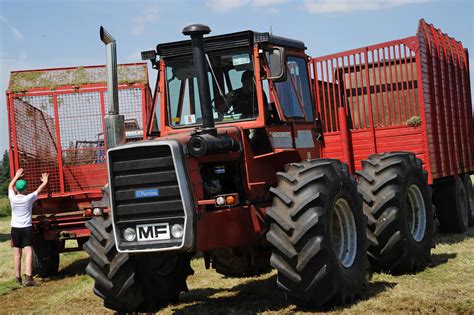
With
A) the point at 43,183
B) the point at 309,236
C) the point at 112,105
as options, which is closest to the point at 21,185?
the point at 43,183

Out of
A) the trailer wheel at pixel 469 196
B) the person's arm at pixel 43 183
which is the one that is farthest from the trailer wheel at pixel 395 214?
the person's arm at pixel 43 183

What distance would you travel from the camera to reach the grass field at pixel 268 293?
663cm

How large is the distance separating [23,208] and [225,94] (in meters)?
5.06

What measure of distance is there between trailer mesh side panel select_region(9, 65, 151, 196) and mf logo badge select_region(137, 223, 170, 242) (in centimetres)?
567

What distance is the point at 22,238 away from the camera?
1090 cm

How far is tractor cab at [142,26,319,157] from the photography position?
23.3ft

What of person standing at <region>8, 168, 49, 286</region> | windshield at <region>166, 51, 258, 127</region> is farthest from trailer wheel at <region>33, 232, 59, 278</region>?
windshield at <region>166, 51, 258, 127</region>

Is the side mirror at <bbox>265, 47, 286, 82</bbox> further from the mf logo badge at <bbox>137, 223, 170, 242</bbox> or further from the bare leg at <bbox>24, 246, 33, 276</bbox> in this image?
the bare leg at <bbox>24, 246, 33, 276</bbox>

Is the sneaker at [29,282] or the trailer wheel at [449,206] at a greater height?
the trailer wheel at [449,206]

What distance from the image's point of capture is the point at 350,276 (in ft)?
22.3

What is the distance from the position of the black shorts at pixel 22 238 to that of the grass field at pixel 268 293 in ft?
2.07

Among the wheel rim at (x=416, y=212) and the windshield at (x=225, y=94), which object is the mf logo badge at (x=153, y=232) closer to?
the windshield at (x=225, y=94)

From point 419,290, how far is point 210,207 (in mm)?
2360

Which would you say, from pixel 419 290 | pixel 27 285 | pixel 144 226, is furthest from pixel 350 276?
pixel 27 285
